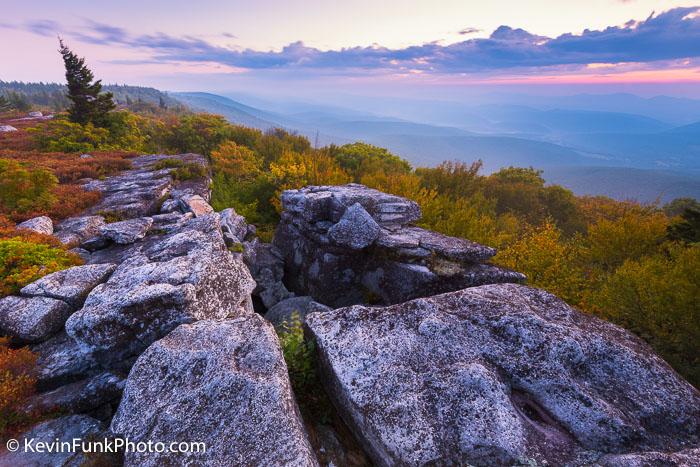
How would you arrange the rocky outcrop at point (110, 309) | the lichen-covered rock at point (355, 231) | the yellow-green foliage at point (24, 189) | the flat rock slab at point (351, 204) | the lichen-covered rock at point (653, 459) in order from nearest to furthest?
the lichen-covered rock at point (653, 459) → the rocky outcrop at point (110, 309) → the lichen-covered rock at point (355, 231) → the yellow-green foliage at point (24, 189) → the flat rock slab at point (351, 204)

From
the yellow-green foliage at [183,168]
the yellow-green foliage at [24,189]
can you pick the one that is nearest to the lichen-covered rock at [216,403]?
the yellow-green foliage at [24,189]

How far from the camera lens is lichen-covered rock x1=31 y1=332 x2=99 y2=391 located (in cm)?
578

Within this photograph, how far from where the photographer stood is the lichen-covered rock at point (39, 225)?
426 inches

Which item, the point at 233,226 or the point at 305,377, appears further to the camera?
the point at 233,226

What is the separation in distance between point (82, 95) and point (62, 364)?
A: 3827 centimetres

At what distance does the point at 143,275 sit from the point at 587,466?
8.54m

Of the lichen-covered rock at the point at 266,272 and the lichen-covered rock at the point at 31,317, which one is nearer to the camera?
the lichen-covered rock at the point at 31,317

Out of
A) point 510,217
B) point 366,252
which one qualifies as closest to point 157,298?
point 366,252

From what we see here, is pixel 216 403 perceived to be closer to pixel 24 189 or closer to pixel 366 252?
pixel 366 252

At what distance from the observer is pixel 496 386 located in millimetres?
4852

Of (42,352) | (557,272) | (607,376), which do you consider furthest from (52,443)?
(557,272)

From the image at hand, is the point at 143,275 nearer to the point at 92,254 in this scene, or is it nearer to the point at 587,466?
the point at 92,254

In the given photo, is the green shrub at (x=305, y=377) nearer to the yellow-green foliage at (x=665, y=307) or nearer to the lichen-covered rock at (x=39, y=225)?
the lichen-covered rock at (x=39, y=225)

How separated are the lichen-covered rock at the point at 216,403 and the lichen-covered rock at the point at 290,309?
4262 mm
